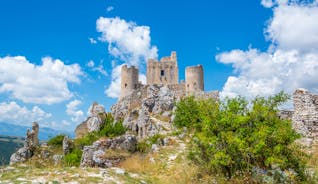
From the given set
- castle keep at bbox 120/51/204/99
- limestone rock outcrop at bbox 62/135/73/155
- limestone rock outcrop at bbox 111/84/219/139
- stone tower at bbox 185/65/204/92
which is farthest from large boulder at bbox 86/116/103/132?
stone tower at bbox 185/65/204/92

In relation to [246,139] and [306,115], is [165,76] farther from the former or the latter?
[246,139]

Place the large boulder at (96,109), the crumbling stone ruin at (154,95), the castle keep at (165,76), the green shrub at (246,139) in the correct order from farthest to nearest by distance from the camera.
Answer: the castle keep at (165,76) → the large boulder at (96,109) → the crumbling stone ruin at (154,95) → the green shrub at (246,139)

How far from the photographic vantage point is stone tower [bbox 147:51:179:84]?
163ft

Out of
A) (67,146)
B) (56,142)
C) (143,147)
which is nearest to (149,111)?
(67,146)

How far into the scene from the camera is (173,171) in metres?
8.75

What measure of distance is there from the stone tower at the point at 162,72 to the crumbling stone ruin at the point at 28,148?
26413mm

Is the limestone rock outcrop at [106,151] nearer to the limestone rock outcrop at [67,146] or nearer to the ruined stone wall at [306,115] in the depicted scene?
the ruined stone wall at [306,115]

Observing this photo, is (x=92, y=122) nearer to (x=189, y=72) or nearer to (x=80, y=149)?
(x=80, y=149)

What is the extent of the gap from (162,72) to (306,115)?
1585 inches

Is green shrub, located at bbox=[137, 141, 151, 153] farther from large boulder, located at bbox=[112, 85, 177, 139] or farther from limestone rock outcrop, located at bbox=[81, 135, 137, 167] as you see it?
large boulder, located at bbox=[112, 85, 177, 139]

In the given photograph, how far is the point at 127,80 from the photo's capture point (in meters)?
46.2

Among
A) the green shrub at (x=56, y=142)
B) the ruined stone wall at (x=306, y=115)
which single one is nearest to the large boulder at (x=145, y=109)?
the green shrub at (x=56, y=142)

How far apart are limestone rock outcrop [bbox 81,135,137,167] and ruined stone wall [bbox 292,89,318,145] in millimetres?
7668

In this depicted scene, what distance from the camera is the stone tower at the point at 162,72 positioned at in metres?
49.8
